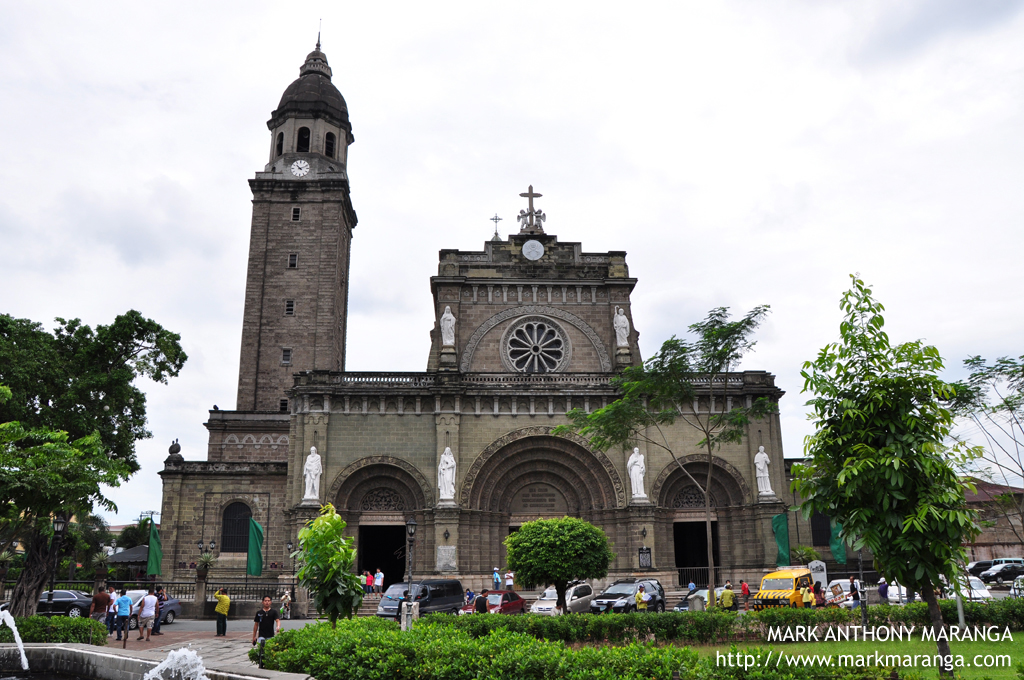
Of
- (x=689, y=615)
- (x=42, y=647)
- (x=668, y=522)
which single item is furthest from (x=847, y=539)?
(x=668, y=522)

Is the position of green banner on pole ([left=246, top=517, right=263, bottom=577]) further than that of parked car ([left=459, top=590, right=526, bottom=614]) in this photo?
Yes

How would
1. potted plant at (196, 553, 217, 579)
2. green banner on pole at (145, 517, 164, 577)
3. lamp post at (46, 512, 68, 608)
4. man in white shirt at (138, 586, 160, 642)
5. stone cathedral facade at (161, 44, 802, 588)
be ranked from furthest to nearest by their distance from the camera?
stone cathedral facade at (161, 44, 802, 588) → green banner on pole at (145, 517, 164, 577) → potted plant at (196, 553, 217, 579) → man in white shirt at (138, 586, 160, 642) → lamp post at (46, 512, 68, 608)

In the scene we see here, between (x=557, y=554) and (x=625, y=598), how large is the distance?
255cm

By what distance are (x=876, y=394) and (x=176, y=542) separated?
3303 centimetres

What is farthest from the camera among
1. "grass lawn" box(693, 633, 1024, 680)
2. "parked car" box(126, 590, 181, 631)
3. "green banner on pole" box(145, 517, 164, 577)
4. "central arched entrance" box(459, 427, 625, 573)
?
"central arched entrance" box(459, 427, 625, 573)

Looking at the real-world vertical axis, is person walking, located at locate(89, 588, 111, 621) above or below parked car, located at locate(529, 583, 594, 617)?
above

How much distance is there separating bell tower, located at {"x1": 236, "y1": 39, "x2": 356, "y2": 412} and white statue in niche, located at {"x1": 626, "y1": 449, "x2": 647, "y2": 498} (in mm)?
18650

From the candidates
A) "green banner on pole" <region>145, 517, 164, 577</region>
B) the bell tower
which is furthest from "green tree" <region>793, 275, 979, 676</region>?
the bell tower

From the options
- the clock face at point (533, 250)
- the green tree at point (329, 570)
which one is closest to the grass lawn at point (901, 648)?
the green tree at point (329, 570)

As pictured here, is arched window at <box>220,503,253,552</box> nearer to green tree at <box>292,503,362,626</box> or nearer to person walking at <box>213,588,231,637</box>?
person walking at <box>213,588,231,637</box>

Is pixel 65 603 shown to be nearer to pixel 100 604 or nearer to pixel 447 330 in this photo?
pixel 100 604

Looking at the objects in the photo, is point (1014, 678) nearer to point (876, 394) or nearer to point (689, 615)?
point (876, 394)

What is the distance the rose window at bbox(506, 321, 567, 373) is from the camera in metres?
36.7

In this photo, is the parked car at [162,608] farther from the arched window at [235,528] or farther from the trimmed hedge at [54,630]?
the arched window at [235,528]
